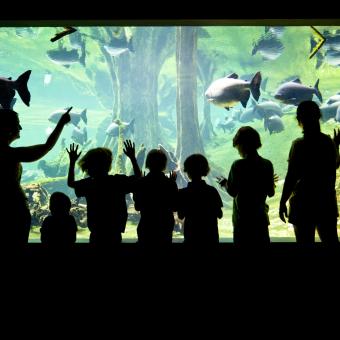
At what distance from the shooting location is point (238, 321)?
209 centimetres

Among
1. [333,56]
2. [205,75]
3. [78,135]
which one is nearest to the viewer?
[333,56]

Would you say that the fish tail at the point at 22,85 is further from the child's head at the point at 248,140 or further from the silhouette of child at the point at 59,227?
the child's head at the point at 248,140

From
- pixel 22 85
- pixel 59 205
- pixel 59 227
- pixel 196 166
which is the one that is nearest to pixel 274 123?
pixel 22 85

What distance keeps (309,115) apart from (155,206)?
1.39m

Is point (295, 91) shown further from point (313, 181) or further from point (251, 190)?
point (251, 190)

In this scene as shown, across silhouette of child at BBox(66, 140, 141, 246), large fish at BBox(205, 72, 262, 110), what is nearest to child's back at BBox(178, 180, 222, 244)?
silhouette of child at BBox(66, 140, 141, 246)

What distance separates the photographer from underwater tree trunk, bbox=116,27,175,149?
12648 mm

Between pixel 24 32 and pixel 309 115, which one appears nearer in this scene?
pixel 309 115

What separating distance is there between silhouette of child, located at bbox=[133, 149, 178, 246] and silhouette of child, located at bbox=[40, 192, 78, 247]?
0.56 metres

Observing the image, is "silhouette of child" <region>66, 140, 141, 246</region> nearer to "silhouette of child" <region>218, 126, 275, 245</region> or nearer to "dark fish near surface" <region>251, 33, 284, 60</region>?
"silhouette of child" <region>218, 126, 275, 245</region>

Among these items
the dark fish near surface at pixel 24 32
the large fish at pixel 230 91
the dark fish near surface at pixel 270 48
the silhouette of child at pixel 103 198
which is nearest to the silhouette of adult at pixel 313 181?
the silhouette of child at pixel 103 198

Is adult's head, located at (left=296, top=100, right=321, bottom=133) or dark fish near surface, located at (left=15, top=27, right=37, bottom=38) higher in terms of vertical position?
dark fish near surface, located at (left=15, top=27, right=37, bottom=38)

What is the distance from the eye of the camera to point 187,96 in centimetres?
1120
